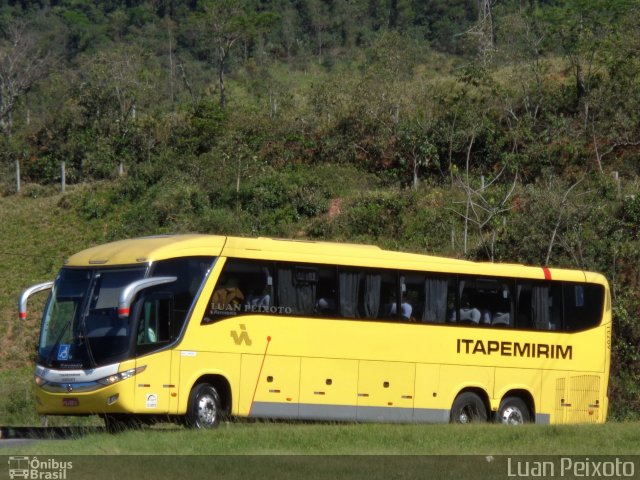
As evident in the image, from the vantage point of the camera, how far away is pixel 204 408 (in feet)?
57.9

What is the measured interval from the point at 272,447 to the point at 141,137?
126ft

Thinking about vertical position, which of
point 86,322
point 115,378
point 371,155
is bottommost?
point 115,378

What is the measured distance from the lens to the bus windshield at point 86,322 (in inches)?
658

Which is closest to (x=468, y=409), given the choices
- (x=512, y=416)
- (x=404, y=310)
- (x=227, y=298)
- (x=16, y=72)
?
(x=512, y=416)

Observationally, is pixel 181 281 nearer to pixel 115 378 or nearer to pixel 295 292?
pixel 115 378

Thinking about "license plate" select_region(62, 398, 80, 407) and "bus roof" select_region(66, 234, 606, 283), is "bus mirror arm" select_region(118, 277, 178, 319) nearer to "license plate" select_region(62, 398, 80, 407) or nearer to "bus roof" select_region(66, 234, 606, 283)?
"bus roof" select_region(66, 234, 606, 283)

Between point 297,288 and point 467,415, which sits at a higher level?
point 297,288

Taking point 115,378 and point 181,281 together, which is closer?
point 115,378

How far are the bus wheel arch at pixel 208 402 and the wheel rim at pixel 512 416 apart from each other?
5916 mm

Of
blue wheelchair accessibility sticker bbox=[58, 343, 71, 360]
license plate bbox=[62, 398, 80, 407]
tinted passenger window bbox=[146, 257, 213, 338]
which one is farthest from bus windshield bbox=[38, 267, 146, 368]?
license plate bbox=[62, 398, 80, 407]

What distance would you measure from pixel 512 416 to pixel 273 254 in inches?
240

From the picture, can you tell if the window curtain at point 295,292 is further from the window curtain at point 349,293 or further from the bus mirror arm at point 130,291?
the bus mirror arm at point 130,291

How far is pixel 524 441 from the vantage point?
15.2 metres
